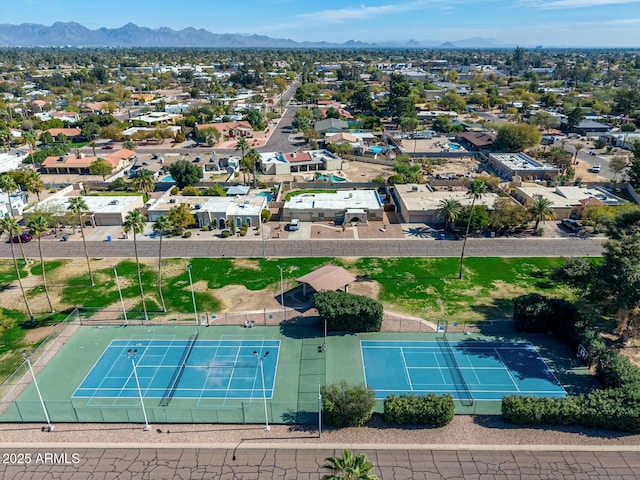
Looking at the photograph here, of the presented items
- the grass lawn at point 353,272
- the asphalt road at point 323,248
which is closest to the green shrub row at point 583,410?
the grass lawn at point 353,272

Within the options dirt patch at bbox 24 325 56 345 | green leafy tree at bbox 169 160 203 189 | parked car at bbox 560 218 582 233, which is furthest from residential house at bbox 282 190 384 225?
dirt patch at bbox 24 325 56 345

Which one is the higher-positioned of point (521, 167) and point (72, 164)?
point (521, 167)

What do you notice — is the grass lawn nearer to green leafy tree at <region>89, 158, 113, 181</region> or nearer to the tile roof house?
green leafy tree at <region>89, 158, 113, 181</region>

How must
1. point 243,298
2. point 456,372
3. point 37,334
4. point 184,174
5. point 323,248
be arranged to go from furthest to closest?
1. point 184,174
2. point 323,248
3. point 243,298
4. point 37,334
5. point 456,372

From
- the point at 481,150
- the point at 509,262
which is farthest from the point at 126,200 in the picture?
the point at 481,150

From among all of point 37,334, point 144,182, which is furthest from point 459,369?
point 144,182

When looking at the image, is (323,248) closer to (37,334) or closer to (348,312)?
(348,312)

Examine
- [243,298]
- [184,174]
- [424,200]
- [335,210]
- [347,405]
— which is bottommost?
[243,298]
